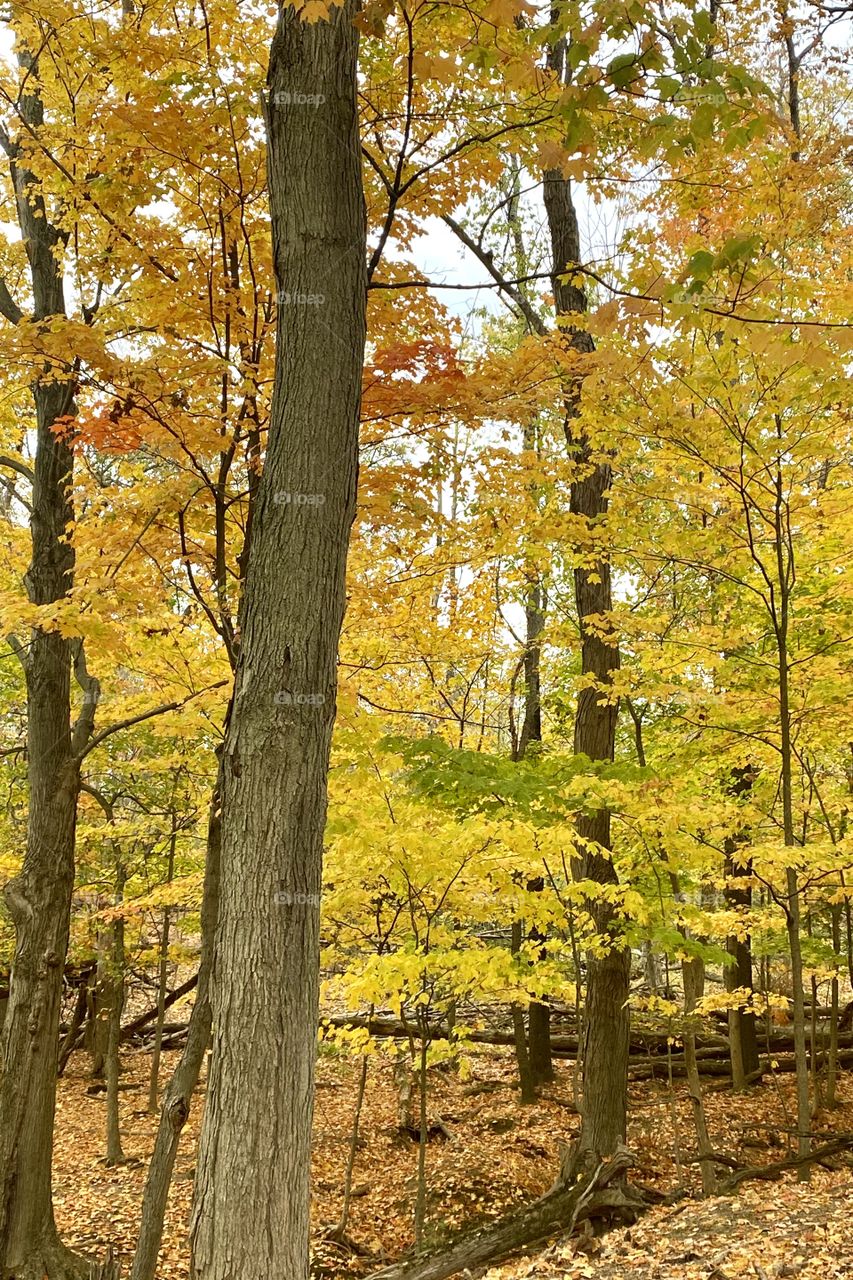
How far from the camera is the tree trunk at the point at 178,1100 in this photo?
14.5 ft

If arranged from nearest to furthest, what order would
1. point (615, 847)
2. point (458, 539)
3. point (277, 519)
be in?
point (277, 519) → point (458, 539) → point (615, 847)

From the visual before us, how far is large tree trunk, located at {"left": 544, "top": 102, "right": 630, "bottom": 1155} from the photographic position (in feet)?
20.6

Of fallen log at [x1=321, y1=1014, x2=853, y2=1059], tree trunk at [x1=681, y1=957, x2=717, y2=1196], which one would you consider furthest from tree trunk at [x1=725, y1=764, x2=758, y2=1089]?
tree trunk at [x1=681, y1=957, x2=717, y2=1196]

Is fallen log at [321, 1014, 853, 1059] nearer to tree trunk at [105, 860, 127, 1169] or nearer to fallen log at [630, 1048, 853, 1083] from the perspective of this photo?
fallen log at [630, 1048, 853, 1083]

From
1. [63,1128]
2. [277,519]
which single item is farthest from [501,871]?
[63,1128]

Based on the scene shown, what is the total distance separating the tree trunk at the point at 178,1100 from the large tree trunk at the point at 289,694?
1.91 metres

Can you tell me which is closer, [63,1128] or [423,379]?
[423,379]

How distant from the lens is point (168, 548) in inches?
198

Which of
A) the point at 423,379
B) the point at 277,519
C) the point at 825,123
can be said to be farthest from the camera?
the point at 825,123

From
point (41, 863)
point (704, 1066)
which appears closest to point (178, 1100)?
point (41, 863)

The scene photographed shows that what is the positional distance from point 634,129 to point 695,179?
1316 mm

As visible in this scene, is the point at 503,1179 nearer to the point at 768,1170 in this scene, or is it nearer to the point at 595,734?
the point at 768,1170

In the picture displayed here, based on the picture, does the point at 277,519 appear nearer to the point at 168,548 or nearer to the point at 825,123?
the point at 168,548

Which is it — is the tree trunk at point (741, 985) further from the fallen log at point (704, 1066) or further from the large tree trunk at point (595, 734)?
the large tree trunk at point (595, 734)
